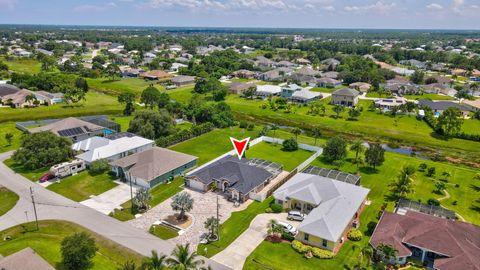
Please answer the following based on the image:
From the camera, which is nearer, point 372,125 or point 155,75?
point 372,125

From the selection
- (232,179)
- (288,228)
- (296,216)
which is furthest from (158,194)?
(296,216)

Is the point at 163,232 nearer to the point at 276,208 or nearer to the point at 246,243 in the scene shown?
the point at 246,243

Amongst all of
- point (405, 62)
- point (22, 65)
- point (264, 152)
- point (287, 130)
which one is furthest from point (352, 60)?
point (22, 65)

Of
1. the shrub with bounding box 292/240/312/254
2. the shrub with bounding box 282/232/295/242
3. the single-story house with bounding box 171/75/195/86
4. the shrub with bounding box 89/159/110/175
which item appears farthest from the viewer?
the single-story house with bounding box 171/75/195/86

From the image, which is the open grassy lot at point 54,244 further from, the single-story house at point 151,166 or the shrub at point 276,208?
the shrub at point 276,208

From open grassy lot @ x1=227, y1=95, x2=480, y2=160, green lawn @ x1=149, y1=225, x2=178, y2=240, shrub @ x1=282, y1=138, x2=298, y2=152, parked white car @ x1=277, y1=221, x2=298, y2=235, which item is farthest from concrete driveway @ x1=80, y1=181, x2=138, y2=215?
open grassy lot @ x1=227, y1=95, x2=480, y2=160

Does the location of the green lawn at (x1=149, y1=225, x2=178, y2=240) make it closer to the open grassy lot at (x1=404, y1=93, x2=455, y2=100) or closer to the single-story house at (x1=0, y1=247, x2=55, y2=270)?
the single-story house at (x1=0, y1=247, x2=55, y2=270)
